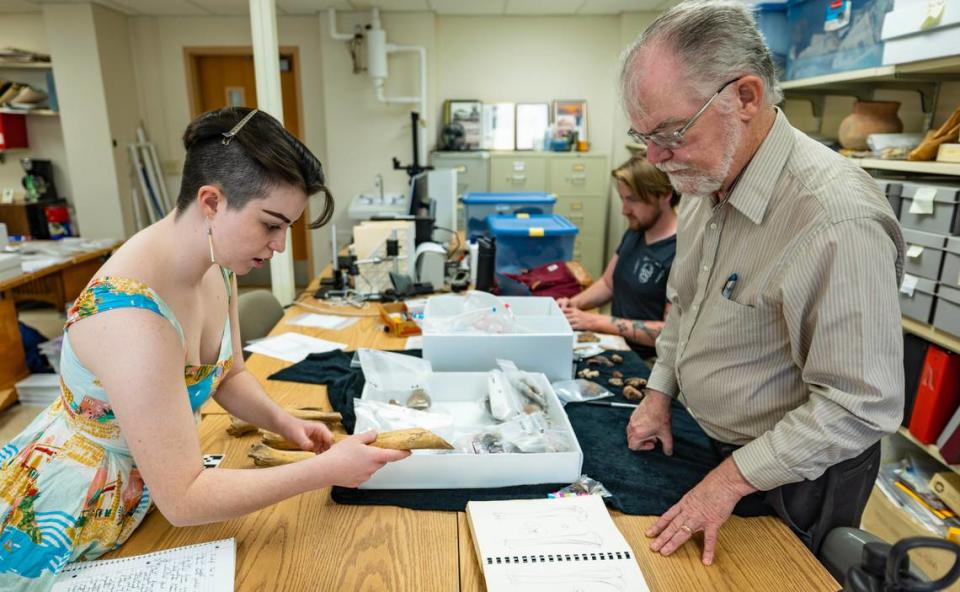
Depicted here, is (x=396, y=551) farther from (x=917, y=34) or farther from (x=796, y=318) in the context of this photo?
(x=917, y=34)

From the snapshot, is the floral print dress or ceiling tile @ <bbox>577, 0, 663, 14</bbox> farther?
ceiling tile @ <bbox>577, 0, 663, 14</bbox>

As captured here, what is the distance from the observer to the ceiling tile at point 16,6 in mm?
4691


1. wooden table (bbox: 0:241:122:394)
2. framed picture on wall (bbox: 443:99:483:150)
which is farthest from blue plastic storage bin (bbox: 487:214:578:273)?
wooden table (bbox: 0:241:122:394)

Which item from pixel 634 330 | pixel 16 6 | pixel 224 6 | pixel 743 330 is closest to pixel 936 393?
pixel 634 330

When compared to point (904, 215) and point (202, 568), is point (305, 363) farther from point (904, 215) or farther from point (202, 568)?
point (904, 215)

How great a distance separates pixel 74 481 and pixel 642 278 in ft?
6.47

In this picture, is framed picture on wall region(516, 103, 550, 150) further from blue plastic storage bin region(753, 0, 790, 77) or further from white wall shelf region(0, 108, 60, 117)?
white wall shelf region(0, 108, 60, 117)

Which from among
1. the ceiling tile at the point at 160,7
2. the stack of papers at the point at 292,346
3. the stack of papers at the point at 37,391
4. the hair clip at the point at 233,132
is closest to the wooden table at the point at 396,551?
the hair clip at the point at 233,132

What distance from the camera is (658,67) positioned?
1.06m

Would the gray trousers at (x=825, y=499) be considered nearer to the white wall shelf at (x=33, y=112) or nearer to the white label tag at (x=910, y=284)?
the white label tag at (x=910, y=284)

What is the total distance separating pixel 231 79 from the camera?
5.59 metres

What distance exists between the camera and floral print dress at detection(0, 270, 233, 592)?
3.04 feet

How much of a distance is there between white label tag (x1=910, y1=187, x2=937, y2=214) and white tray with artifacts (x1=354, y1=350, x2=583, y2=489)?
1561 mm

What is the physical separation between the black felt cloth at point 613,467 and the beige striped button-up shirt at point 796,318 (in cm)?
12
